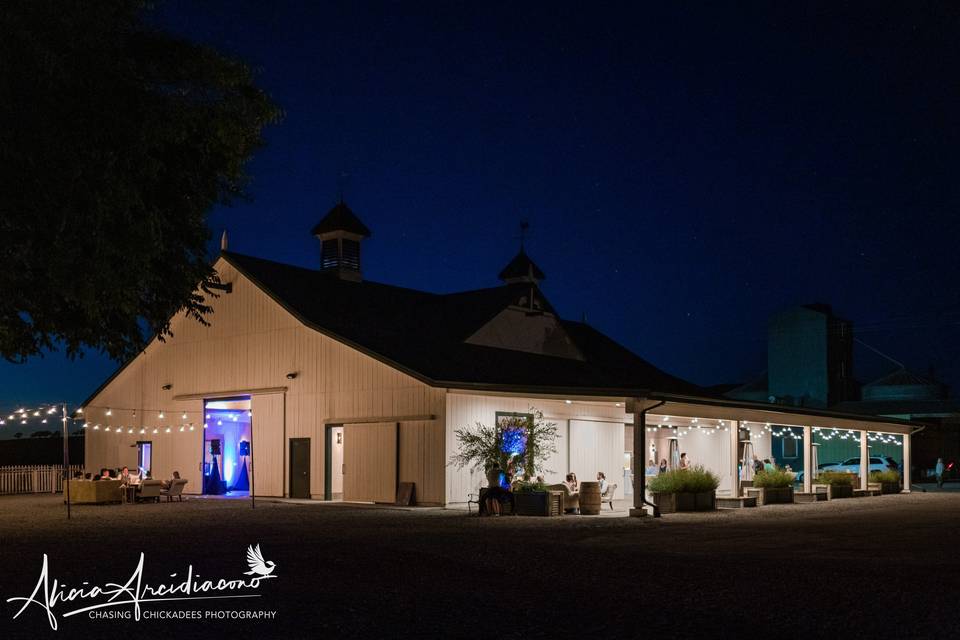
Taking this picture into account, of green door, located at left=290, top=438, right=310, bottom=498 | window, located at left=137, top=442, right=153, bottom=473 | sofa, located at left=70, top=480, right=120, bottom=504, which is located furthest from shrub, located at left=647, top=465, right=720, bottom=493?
window, located at left=137, top=442, right=153, bottom=473

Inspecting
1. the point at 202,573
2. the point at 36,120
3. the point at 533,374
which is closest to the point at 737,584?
the point at 202,573

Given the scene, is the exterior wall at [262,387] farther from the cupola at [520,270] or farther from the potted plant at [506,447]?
the cupola at [520,270]

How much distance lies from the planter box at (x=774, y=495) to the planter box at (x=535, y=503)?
22.7 ft

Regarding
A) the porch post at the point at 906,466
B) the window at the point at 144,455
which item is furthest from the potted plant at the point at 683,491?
the window at the point at 144,455

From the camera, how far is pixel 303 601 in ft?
31.0

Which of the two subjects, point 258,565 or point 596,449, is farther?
point 596,449

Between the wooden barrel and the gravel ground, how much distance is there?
2.23 meters

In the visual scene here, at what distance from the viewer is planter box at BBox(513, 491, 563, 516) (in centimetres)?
2166

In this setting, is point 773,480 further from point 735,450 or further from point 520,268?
point 520,268

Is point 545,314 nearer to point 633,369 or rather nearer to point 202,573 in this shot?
point 633,369

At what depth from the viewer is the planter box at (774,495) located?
26391 millimetres
